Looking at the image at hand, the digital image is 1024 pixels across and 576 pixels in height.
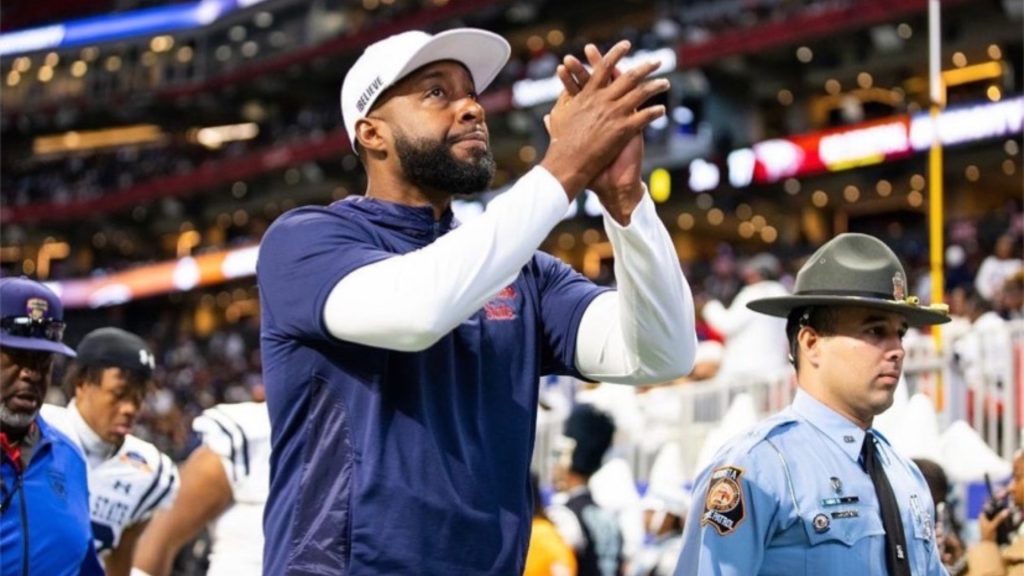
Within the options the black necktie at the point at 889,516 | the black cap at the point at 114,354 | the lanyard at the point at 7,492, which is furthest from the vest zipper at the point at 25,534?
the black necktie at the point at 889,516

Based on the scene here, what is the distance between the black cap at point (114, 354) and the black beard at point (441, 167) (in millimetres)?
2970

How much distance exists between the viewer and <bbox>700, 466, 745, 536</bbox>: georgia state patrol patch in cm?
377

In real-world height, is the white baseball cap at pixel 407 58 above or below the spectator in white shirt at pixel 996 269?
below

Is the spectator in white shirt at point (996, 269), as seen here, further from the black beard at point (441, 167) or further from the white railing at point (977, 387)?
the black beard at point (441, 167)

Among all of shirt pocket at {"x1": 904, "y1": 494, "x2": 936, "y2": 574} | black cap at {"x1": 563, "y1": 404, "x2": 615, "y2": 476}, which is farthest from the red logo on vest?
black cap at {"x1": 563, "y1": 404, "x2": 615, "y2": 476}

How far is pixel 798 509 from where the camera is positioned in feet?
12.6

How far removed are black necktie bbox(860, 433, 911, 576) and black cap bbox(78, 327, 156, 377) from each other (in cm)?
295

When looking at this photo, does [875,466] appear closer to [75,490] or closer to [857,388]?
[857,388]

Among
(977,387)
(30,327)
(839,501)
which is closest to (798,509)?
(839,501)

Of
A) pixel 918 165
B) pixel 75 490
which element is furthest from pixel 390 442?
pixel 918 165

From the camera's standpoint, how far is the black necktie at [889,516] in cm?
382

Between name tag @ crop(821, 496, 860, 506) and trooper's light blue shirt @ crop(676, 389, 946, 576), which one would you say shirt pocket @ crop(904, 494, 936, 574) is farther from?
name tag @ crop(821, 496, 860, 506)

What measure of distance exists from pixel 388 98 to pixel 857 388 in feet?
4.47

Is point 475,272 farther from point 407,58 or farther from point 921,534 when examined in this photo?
→ point 921,534
